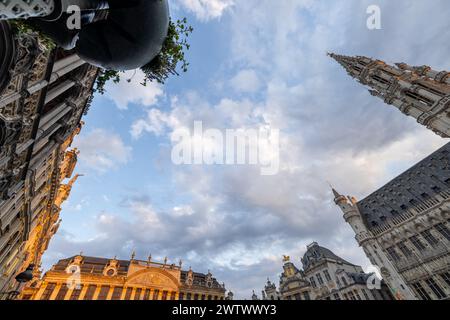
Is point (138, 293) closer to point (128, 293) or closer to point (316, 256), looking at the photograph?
point (128, 293)

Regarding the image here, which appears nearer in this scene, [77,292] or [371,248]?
[77,292]

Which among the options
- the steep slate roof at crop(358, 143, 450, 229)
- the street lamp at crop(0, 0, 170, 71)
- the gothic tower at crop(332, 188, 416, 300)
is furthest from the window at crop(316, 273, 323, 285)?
the street lamp at crop(0, 0, 170, 71)

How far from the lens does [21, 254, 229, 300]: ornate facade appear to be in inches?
1276

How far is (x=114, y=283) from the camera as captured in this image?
36000 millimetres

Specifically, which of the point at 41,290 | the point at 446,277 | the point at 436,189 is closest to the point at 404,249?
the point at 446,277

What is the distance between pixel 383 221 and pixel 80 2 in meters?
50.3

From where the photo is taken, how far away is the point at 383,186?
46906 mm

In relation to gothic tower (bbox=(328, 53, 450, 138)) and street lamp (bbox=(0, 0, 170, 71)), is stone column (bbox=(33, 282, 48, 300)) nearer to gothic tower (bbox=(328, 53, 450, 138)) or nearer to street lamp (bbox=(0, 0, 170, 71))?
street lamp (bbox=(0, 0, 170, 71))

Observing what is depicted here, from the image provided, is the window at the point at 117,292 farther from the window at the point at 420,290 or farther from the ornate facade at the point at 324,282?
the window at the point at 420,290

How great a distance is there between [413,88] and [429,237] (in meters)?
23.4

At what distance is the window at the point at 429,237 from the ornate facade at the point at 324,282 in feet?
40.5

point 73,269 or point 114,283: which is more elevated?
point 73,269
